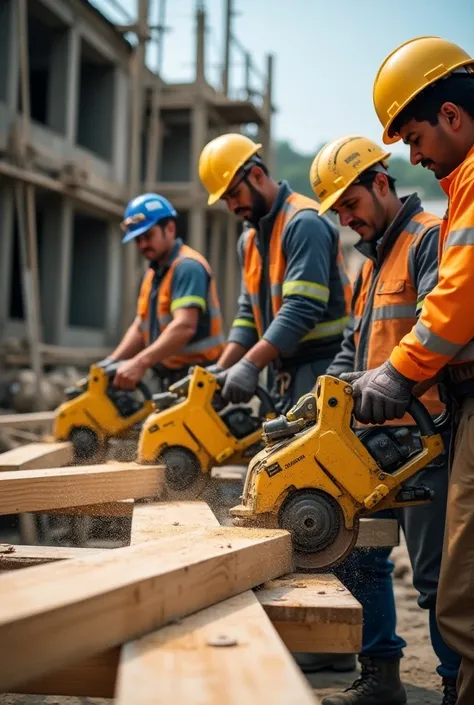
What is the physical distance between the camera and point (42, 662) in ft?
4.44

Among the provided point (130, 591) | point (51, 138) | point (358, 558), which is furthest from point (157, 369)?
point (51, 138)

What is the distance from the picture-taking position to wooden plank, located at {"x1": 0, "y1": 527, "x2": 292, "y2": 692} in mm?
1335

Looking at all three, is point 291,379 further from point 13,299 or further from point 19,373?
point 13,299

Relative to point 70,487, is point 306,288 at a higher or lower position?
higher

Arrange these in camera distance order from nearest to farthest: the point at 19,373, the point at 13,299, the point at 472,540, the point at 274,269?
the point at 472,540
the point at 274,269
the point at 19,373
the point at 13,299

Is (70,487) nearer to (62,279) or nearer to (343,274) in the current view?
(343,274)

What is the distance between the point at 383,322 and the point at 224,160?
141 cm

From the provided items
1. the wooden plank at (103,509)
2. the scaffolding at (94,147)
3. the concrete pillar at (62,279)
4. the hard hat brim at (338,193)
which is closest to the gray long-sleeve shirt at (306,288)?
the hard hat brim at (338,193)

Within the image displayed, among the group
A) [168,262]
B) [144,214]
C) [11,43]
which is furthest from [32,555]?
[11,43]

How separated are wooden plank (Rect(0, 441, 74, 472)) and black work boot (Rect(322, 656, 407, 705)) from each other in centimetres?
164

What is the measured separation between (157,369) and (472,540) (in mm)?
3125

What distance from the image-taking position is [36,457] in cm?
377

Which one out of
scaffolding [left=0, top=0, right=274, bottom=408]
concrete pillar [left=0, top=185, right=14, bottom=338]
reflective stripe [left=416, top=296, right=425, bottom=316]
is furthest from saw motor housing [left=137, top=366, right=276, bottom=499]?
concrete pillar [left=0, top=185, right=14, bottom=338]

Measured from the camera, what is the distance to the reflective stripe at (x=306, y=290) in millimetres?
3621
